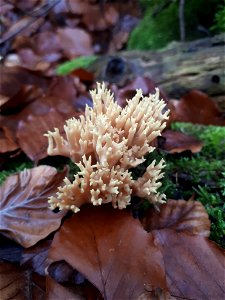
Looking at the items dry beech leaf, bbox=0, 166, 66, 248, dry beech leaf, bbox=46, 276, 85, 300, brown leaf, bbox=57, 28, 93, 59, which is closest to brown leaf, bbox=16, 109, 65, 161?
dry beech leaf, bbox=0, 166, 66, 248

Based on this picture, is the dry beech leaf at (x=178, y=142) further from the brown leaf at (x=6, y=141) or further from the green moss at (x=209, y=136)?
the brown leaf at (x=6, y=141)

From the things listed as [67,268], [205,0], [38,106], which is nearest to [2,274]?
[67,268]

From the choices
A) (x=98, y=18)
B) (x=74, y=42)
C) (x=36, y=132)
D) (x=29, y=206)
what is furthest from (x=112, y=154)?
(x=98, y=18)

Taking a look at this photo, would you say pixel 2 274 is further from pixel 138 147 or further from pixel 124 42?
pixel 124 42

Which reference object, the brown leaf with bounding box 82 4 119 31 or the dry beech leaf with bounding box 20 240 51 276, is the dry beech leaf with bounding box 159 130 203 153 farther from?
the brown leaf with bounding box 82 4 119 31

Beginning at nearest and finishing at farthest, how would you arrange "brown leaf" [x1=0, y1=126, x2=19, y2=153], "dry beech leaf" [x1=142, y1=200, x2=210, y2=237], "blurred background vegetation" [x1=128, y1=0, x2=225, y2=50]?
"dry beech leaf" [x1=142, y1=200, x2=210, y2=237] → "brown leaf" [x1=0, y1=126, x2=19, y2=153] → "blurred background vegetation" [x1=128, y1=0, x2=225, y2=50]

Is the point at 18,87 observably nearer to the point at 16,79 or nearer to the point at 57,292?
the point at 16,79
